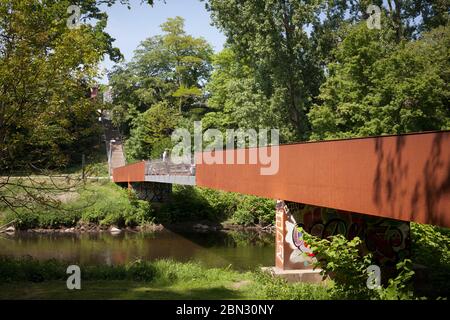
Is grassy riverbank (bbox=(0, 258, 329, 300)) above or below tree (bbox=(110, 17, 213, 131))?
below

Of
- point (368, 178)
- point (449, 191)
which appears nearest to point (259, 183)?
point (368, 178)

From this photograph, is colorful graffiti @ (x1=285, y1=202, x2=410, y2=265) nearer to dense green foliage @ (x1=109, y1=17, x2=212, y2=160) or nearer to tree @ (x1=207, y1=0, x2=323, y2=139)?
tree @ (x1=207, y1=0, x2=323, y2=139)

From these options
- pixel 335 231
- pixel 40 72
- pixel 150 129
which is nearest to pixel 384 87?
pixel 335 231

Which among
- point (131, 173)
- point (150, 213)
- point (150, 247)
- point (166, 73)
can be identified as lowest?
point (150, 247)

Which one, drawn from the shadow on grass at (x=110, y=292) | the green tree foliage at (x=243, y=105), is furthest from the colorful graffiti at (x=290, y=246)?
the green tree foliage at (x=243, y=105)

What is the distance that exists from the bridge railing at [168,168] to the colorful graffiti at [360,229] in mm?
8093

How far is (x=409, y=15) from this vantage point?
36031 millimetres

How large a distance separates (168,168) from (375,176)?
17.0 meters

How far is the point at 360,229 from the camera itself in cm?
1345

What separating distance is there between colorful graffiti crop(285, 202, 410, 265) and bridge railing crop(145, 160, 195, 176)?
8.09 meters

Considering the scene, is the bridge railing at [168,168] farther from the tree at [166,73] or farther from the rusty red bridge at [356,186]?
the tree at [166,73]

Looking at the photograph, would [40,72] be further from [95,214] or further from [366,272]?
[95,214]

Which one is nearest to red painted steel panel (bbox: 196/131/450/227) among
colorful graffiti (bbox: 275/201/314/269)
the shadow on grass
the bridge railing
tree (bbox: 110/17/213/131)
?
colorful graffiti (bbox: 275/201/314/269)

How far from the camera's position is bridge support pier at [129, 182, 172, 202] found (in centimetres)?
3541
